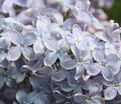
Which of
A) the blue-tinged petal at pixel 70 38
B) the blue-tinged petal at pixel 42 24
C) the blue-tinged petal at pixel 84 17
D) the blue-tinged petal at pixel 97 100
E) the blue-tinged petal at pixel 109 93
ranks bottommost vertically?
the blue-tinged petal at pixel 97 100

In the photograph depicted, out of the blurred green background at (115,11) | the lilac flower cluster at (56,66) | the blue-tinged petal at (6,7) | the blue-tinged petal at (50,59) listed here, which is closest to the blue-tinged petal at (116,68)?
the lilac flower cluster at (56,66)

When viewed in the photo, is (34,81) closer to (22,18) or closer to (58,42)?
(58,42)

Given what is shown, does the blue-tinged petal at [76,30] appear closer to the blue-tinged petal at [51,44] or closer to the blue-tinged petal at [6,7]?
the blue-tinged petal at [51,44]

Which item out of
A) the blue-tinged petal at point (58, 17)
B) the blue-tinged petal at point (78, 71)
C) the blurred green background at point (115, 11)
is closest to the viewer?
the blue-tinged petal at point (78, 71)

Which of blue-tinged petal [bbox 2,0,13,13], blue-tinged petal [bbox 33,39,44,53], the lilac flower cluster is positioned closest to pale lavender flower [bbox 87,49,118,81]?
the lilac flower cluster

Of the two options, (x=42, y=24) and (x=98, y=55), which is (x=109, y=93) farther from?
(x=42, y=24)

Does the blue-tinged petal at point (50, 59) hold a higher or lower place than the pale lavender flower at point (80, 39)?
lower
